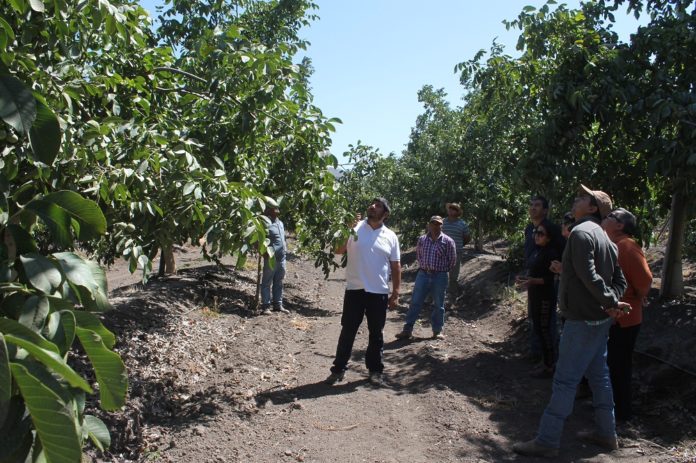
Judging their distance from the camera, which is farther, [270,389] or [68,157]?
[270,389]

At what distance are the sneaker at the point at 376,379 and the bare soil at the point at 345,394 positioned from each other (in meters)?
0.09

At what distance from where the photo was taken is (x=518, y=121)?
10.8 m

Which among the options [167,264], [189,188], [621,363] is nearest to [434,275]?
[621,363]

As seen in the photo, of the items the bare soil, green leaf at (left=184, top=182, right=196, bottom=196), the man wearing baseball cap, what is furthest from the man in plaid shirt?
green leaf at (left=184, top=182, right=196, bottom=196)

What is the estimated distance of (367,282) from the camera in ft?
19.6

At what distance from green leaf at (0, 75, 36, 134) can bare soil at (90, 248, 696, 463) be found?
12.0 feet

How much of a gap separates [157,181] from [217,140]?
1.32 metres

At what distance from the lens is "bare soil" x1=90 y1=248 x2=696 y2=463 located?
467 centimetres

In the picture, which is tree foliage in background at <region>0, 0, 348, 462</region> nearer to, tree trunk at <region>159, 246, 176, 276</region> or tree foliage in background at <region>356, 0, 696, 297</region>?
tree foliage in background at <region>356, 0, 696, 297</region>

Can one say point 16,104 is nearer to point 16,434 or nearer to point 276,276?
point 16,434

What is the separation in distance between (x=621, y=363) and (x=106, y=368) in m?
4.91

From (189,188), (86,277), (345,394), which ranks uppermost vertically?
(189,188)

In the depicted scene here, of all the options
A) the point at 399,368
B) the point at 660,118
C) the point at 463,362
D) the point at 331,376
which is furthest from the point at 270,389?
the point at 660,118

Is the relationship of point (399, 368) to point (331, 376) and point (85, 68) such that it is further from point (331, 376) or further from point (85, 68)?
point (85, 68)
